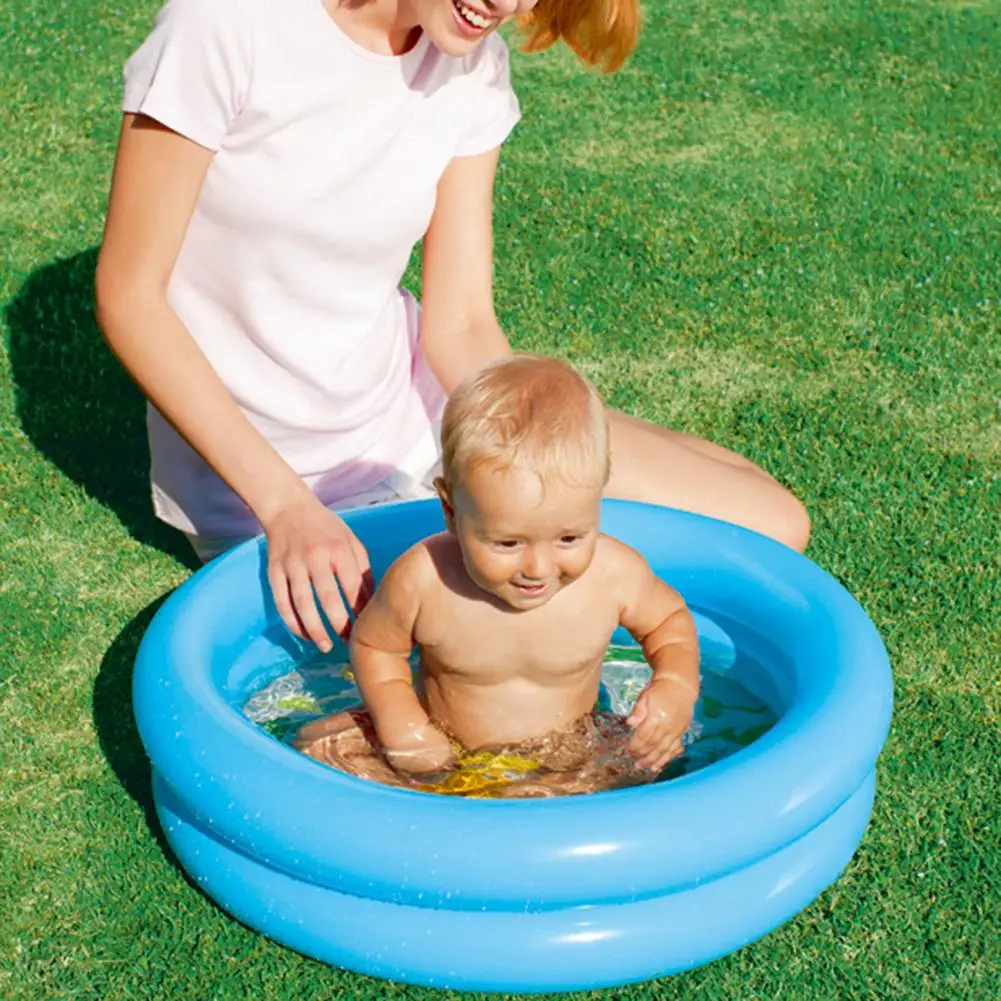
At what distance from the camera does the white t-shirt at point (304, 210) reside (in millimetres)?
3188

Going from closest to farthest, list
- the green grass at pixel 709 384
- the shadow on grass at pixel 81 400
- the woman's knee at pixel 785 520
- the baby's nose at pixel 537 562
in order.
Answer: the baby's nose at pixel 537 562, the green grass at pixel 709 384, the woman's knee at pixel 785 520, the shadow on grass at pixel 81 400

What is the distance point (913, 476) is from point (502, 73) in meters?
1.81

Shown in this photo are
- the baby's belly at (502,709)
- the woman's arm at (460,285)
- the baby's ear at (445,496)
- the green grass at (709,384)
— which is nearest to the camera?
the baby's ear at (445,496)

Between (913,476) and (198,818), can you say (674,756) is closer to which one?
(198,818)

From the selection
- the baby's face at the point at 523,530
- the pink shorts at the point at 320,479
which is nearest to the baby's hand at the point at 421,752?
the baby's face at the point at 523,530

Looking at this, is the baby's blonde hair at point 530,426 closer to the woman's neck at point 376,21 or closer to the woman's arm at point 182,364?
the woman's arm at point 182,364

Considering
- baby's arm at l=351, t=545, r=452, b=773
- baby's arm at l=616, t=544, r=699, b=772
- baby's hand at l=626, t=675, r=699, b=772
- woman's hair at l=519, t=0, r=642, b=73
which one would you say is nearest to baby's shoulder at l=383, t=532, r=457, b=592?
baby's arm at l=351, t=545, r=452, b=773

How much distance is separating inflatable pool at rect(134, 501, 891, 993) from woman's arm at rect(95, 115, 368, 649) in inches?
11.6

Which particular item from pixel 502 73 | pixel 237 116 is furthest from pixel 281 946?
pixel 502 73

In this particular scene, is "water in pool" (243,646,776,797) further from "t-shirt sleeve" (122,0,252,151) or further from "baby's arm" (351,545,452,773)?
"t-shirt sleeve" (122,0,252,151)

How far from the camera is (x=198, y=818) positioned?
9.56ft

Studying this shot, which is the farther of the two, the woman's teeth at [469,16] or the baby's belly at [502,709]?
the baby's belly at [502,709]

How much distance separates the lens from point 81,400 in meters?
4.95

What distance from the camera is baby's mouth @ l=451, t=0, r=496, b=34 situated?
9.91 feet
